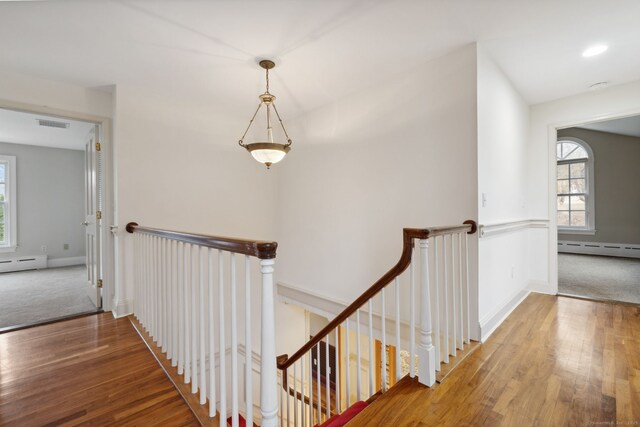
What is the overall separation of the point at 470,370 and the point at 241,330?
2.71 metres

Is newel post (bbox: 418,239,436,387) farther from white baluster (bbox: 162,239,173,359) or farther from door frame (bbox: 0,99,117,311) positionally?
door frame (bbox: 0,99,117,311)

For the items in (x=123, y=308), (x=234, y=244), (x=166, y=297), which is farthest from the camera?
(x=123, y=308)

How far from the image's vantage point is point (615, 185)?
A: 18.6ft

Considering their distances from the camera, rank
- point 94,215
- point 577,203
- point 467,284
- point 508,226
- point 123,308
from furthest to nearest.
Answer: point 577,203
point 94,215
point 123,308
point 508,226
point 467,284

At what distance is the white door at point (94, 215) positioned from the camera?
123 inches

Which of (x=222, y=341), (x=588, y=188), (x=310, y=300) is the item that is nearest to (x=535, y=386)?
(x=222, y=341)

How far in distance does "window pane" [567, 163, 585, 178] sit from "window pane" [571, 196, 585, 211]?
1.54 ft

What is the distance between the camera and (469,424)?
140cm

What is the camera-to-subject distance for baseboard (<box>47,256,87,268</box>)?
547cm

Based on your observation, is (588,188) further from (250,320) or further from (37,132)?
(37,132)

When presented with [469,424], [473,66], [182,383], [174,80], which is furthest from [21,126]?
[469,424]

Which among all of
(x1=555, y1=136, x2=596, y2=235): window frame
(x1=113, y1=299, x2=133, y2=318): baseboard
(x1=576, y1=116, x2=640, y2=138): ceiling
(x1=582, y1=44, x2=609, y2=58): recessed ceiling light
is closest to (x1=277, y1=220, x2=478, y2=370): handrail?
(x1=582, y1=44, x2=609, y2=58): recessed ceiling light

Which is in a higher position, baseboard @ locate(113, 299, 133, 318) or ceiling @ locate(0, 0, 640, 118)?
ceiling @ locate(0, 0, 640, 118)

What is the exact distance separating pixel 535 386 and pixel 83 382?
2794 mm
